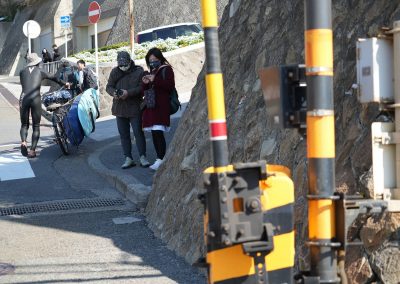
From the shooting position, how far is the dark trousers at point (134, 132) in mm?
10398

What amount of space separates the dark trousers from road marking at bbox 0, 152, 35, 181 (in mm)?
1619

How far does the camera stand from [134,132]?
10.4m

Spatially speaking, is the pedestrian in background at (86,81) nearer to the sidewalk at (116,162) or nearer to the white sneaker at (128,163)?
the sidewalk at (116,162)

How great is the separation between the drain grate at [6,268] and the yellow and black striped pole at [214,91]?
3757 millimetres

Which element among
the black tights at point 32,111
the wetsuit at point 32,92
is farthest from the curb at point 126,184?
the wetsuit at point 32,92

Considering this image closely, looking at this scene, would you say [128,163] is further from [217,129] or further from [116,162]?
[217,129]

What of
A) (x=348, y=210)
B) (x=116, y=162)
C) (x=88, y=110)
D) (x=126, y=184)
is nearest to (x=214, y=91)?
(x=348, y=210)

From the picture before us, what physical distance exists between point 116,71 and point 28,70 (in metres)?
2.51

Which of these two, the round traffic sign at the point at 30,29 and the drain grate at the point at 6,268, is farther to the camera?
the round traffic sign at the point at 30,29

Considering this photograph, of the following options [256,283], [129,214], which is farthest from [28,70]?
[256,283]

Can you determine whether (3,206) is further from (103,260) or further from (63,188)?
(103,260)

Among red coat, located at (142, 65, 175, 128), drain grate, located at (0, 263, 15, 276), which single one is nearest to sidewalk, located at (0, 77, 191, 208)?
red coat, located at (142, 65, 175, 128)

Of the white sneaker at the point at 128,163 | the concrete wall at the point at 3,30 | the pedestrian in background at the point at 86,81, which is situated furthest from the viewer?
the concrete wall at the point at 3,30

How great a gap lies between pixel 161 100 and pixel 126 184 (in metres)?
1.32
